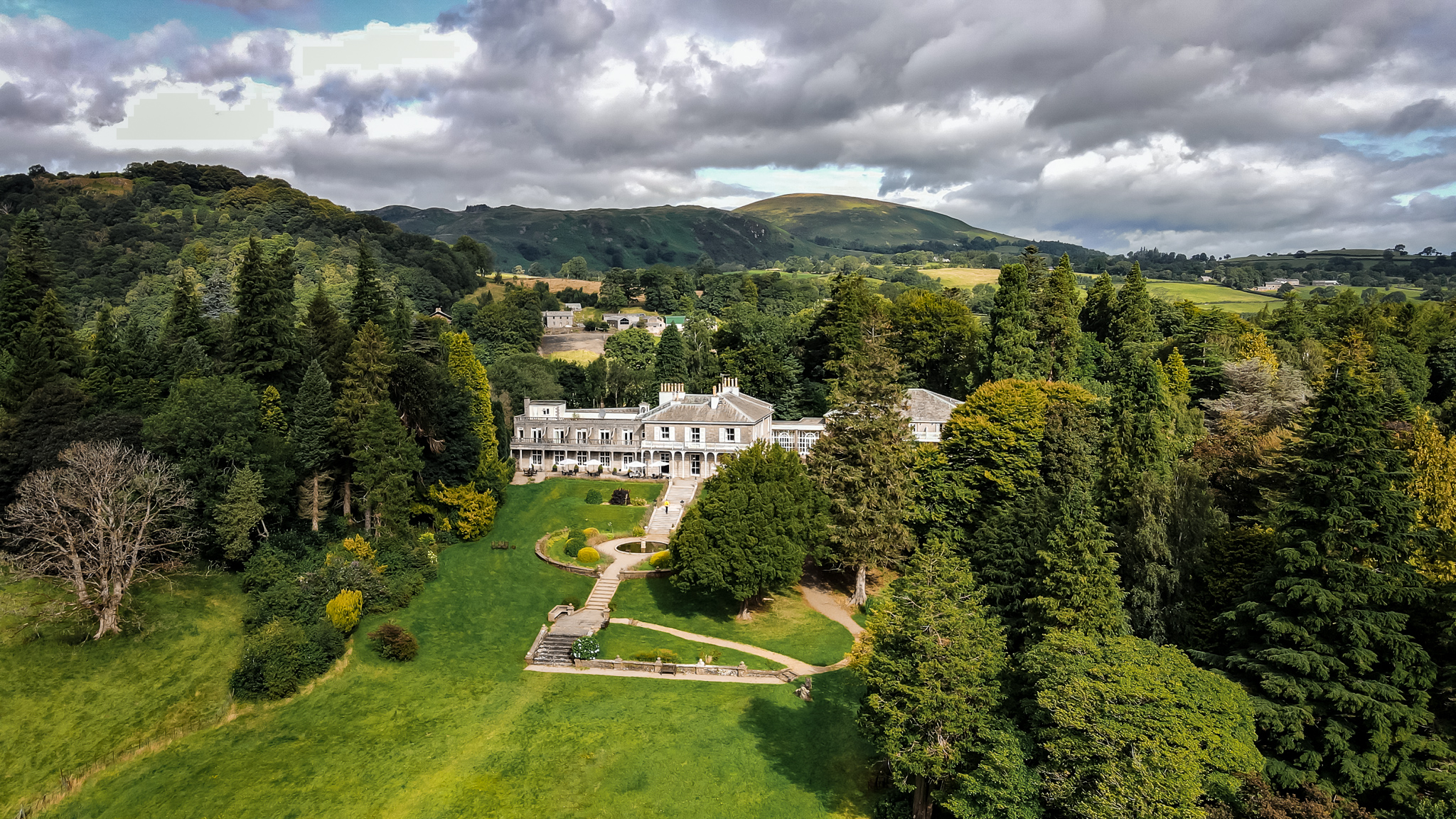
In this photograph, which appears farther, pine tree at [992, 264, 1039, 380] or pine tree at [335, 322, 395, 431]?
pine tree at [992, 264, 1039, 380]

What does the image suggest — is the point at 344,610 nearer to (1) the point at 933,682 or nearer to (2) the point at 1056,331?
(1) the point at 933,682

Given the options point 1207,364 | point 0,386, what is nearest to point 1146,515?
point 1207,364

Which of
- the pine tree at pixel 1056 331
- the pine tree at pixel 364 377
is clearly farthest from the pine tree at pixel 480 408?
the pine tree at pixel 1056 331

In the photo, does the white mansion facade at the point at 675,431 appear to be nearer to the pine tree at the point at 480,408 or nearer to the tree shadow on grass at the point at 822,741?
the pine tree at the point at 480,408

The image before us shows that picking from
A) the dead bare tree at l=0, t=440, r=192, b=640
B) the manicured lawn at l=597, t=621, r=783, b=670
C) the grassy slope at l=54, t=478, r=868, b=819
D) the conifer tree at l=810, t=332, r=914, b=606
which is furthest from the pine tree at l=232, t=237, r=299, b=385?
the conifer tree at l=810, t=332, r=914, b=606

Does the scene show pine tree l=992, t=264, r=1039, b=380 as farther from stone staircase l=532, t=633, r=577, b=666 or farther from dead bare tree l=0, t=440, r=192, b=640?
dead bare tree l=0, t=440, r=192, b=640

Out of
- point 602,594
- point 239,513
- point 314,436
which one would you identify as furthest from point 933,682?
point 314,436
